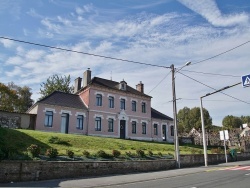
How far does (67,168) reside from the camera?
15352mm

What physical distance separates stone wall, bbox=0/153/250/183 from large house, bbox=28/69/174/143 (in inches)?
705

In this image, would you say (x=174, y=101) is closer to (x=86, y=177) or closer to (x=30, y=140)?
(x=86, y=177)

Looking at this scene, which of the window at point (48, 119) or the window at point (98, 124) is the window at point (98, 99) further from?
the window at point (48, 119)

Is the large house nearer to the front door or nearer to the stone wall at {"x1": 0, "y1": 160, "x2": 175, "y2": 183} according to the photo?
the front door

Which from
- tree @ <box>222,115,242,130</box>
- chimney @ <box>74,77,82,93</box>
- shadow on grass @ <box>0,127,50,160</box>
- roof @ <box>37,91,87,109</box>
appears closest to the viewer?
shadow on grass @ <box>0,127,50,160</box>

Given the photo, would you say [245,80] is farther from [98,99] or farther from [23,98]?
[23,98]

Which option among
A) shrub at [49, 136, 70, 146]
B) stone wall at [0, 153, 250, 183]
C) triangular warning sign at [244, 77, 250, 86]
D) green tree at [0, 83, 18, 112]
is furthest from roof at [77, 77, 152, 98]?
triangular warning sign at [244, 77, 250, 86]

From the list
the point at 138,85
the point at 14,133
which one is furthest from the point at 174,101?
the point at 138,85

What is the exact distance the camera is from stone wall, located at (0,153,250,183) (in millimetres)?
13430

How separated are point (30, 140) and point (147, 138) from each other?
24177 mm

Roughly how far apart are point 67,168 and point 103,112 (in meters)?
23.5

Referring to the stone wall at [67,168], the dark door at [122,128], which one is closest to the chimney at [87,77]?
the dark door at [122,128]

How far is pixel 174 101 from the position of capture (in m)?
22.9

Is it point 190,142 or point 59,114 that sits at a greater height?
point 59,114
